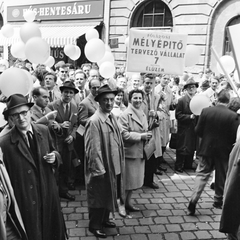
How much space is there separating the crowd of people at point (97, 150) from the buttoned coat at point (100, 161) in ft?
0.04

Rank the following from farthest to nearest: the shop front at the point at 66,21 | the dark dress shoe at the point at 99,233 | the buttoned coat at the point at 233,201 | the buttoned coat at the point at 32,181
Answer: the shop front at the point at 66,21, the dark dress shoe at the point at 99,233, the buttoned coat at the point at 233,201, the buttoned coat at the point at 32,181

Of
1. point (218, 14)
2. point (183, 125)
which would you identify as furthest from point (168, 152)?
point (218, 14)

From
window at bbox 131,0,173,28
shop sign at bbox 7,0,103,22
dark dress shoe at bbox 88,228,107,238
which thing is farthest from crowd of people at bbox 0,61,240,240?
shop sign at bbox 7,0,103,22

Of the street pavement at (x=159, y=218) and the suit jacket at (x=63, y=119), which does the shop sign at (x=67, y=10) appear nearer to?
the suit jacket at (x=63, y=119)

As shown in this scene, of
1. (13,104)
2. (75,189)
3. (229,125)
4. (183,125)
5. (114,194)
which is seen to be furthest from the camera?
(183,125)

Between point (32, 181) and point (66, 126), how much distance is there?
7.21ft

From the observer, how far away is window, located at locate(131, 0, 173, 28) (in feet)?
55.7

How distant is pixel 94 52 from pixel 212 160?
357cm

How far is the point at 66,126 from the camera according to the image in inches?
199

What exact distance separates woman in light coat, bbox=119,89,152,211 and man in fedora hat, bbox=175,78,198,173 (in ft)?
6.47

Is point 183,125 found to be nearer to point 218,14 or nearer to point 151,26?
point 218,14

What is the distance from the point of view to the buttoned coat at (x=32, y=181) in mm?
2865

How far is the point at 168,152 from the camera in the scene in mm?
8352

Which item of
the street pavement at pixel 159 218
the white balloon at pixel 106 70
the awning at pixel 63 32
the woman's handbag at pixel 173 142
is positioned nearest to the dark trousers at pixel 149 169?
the street pavement at pixel 159 218
